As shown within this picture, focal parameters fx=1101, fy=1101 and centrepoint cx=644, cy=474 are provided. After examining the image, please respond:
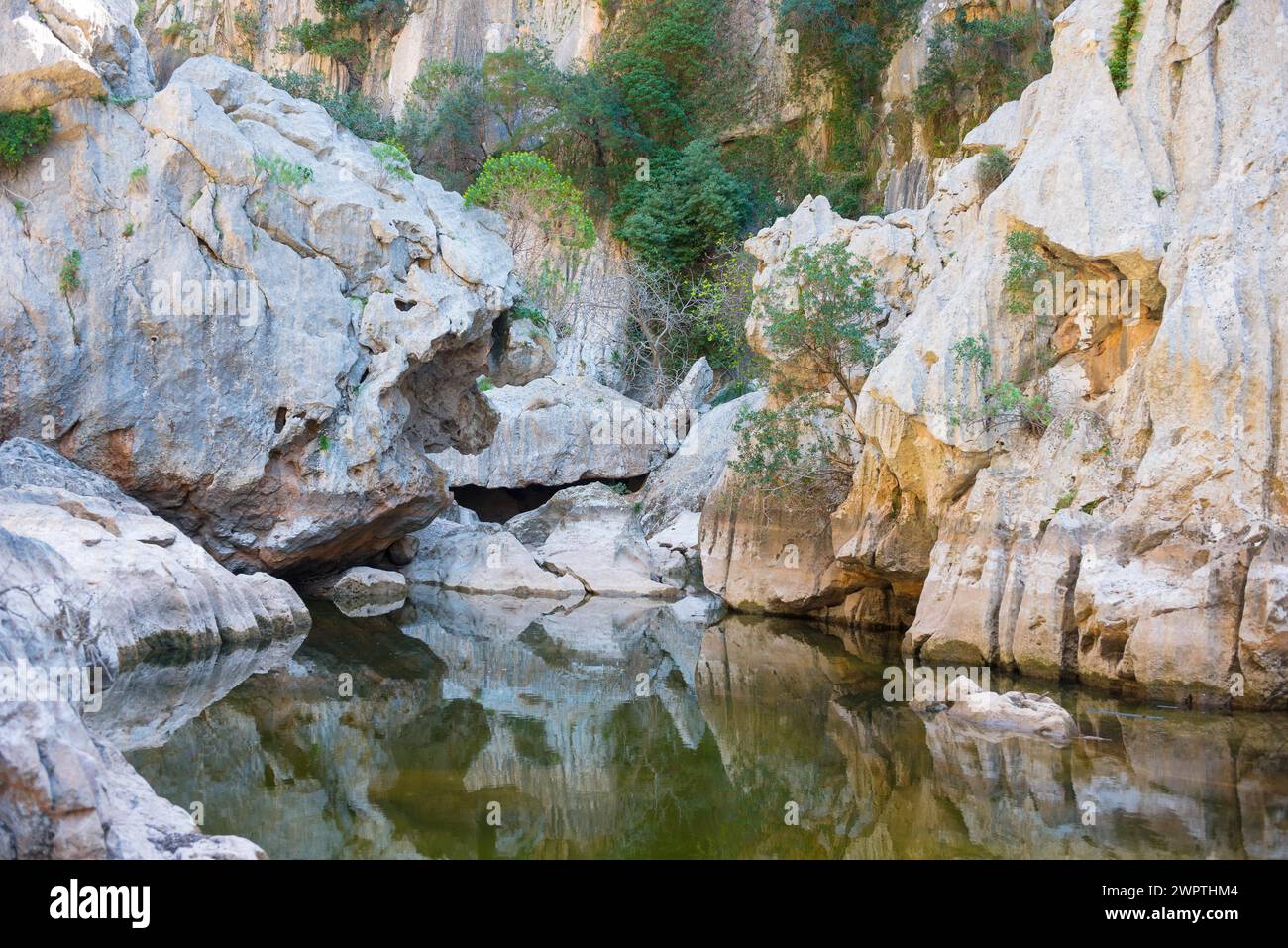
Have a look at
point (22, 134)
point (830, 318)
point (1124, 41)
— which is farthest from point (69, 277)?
point (1124, 41)

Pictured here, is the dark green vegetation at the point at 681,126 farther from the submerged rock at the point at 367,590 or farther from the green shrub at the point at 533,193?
the submerged rock at the point at 367,590

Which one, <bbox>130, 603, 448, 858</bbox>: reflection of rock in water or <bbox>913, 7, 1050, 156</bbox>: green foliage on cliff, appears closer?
<bbox>130, 603, 448, 858</bbox>: reflection of rock in water

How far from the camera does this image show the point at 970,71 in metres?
31.0

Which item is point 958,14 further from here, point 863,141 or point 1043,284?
point 1043,284

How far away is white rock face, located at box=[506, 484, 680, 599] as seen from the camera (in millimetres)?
23578

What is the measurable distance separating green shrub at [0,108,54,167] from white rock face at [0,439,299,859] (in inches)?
200

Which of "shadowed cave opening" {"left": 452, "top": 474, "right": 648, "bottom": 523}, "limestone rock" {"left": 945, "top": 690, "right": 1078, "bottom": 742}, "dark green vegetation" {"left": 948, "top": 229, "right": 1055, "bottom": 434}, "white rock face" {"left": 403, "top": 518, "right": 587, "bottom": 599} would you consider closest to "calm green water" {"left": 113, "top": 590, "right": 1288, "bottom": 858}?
"limestone rock" {"left": 945, "top": 690, "right": 1078, "bottom": 742}

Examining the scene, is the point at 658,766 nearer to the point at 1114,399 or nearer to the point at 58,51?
the point at 1114,399

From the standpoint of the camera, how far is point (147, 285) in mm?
19297

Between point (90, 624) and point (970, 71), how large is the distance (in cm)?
2771

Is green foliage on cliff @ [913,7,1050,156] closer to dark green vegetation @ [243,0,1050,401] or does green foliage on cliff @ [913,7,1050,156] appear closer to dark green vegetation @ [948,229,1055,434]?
dark green vegetation @ [243,0,1050,401]

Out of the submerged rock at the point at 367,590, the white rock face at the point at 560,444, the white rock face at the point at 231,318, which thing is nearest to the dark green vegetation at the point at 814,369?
the white rock face at the point at 231,318

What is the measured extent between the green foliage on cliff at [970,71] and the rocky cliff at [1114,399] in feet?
43.4

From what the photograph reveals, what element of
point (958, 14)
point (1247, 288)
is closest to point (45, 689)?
point (1247, 288)
